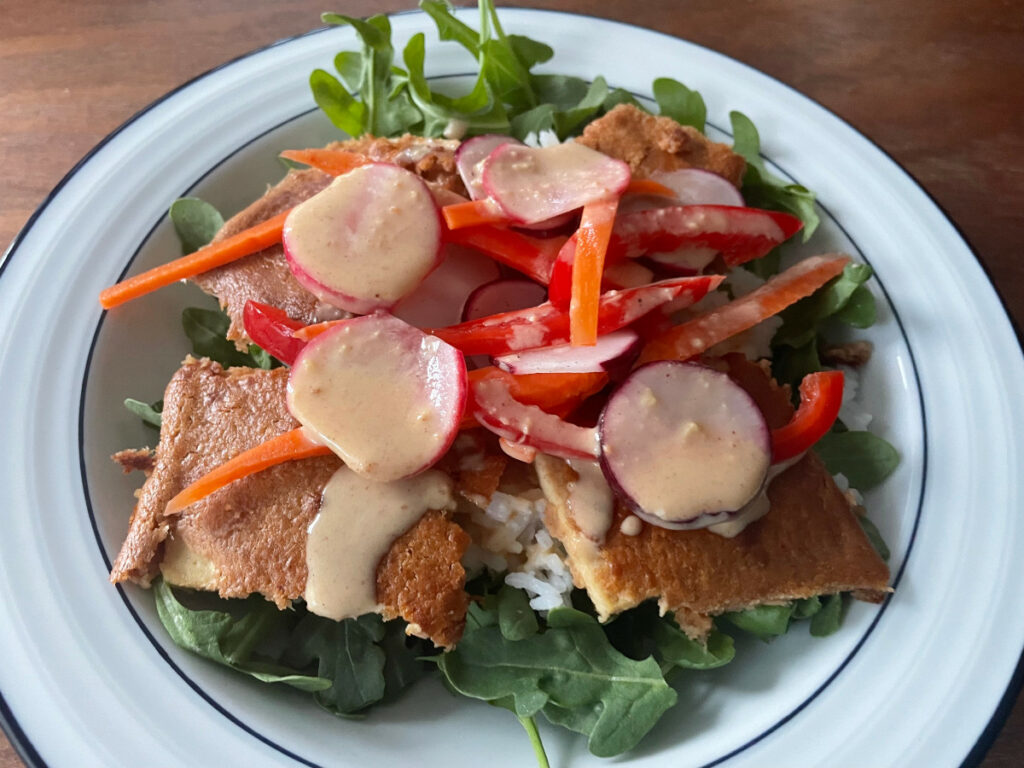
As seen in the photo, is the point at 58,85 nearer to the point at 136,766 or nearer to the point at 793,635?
the point at 136,766

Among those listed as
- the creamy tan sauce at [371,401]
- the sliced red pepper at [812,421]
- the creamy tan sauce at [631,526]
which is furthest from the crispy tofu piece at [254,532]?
the sliced red pepper at [812,421]

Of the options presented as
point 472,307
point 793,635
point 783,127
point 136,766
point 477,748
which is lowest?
point 477,748

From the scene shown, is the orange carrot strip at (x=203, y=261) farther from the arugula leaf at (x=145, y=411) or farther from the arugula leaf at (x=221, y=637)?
the arugula leaf at (x=221, y=637)

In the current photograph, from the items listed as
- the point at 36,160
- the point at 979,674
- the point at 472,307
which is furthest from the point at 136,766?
the point at 36,160

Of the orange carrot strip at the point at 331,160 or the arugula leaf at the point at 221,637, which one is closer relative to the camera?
the arugula leaf at the point at 221,637

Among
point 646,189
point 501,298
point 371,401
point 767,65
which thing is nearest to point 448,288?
point 501,298
